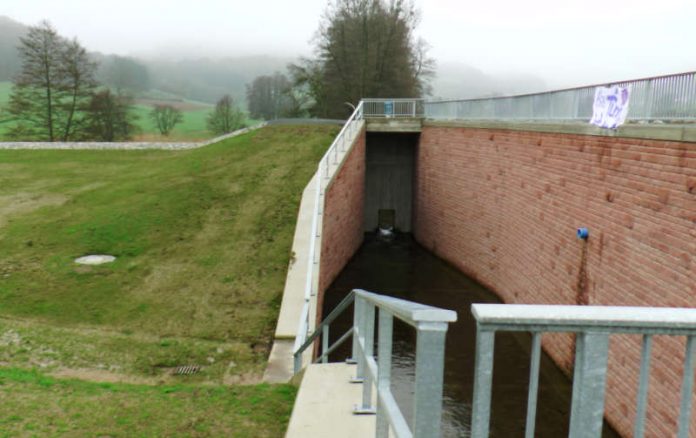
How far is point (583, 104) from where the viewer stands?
10602 mm

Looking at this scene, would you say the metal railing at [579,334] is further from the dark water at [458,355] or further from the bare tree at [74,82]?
the bare tree at [74,82]

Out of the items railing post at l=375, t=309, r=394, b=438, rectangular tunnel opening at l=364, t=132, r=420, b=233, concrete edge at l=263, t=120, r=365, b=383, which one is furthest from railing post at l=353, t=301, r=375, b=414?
rectangular tunnel opening at l=364, t=132, r=420, b=233

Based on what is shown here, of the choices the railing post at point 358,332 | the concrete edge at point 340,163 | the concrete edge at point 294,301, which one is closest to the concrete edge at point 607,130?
the concrete edge at point 340,163

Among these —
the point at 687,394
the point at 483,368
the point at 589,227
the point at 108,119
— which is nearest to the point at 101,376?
the point at 483,368

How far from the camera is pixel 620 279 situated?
8609 mm

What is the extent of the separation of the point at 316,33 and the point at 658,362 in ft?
108

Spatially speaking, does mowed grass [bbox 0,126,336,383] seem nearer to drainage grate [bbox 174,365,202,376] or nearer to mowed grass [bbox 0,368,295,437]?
drainage grate [bbox 174,365,202,376]

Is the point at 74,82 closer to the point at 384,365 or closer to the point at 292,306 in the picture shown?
the point at 292,306

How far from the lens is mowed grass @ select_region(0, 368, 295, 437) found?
5.00m

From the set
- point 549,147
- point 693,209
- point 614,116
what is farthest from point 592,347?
point 549,147

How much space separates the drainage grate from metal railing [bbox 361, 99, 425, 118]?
1519 centimetres

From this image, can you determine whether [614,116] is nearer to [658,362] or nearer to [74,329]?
[658,362]

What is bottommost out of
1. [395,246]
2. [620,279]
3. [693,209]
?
[395,246]

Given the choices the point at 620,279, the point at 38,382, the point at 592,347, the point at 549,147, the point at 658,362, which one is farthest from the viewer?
the point at 549,147
